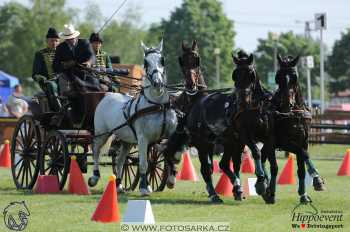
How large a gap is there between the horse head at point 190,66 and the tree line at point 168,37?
5483 centimetres

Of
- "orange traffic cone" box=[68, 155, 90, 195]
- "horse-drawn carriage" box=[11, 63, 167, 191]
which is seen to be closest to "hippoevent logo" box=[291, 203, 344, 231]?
"horse-drawn carriage" box=[11, 63, 167, 191]

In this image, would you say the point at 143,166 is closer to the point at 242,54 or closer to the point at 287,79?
the point at 242,54

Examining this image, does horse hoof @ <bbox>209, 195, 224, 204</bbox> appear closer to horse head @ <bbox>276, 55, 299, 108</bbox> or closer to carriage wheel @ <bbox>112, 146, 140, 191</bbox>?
horse head @ <bbox>276, 55, 299, 108</bbox>

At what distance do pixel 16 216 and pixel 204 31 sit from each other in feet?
264

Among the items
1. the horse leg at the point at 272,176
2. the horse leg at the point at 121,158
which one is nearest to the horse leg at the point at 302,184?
the horse leg at the point at 272,176

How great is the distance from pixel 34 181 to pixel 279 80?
5.00 metres

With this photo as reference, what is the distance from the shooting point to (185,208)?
43.8 feet

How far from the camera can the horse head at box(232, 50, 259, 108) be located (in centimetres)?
1382

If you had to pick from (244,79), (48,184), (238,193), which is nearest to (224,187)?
(238,193)

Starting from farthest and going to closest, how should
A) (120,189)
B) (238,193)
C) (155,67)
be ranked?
(120,189)
(155,67)
(238,193)

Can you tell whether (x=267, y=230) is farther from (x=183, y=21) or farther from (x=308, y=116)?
(x=183, y=21)

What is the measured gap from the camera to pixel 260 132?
1412 cm

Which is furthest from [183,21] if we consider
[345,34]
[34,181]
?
[34,181]

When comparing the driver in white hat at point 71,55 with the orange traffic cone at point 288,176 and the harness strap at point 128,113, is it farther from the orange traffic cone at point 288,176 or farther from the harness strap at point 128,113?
Answer: the orange traffic cone at point 288,176
